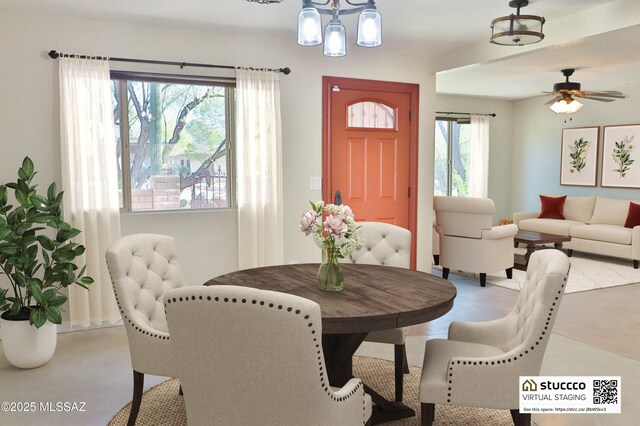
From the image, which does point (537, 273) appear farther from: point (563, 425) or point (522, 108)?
point (522, 108)

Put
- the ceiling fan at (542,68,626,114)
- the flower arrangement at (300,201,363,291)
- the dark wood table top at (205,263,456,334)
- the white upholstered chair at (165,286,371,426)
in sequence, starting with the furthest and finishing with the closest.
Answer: the ceiling fan at (542,68,626,114), the flower arrangement at (300,201,363,291), the dark wood table top at (205,263,456,334), the white upholstered chair at (165,286,371,426)

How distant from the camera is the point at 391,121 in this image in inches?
213

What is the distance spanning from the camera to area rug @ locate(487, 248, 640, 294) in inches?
228

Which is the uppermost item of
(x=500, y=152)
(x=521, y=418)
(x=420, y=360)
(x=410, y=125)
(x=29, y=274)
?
(x=410, y=125)

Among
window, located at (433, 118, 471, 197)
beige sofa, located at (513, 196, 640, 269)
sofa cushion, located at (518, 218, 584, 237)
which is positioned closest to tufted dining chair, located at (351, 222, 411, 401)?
beige sofa, located at (513, 196, 640, 269)

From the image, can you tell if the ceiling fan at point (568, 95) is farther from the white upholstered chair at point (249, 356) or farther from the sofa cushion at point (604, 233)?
the white upholstered chair at point (249, 356)

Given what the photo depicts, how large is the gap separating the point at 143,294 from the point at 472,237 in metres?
3.95

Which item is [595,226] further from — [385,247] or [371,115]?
[385,247]

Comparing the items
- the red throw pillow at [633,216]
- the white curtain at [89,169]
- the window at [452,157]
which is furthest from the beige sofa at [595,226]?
the white curtain at [89,169]

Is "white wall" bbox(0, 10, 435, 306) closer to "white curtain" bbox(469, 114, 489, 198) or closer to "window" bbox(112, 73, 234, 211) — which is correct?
"window" bbox(112, 73, 234, 211)

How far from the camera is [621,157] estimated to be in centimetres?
783

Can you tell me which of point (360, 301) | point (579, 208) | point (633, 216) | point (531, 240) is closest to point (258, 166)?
point (360, 301)

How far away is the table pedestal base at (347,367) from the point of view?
244cm

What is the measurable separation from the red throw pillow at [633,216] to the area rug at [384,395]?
523cm
